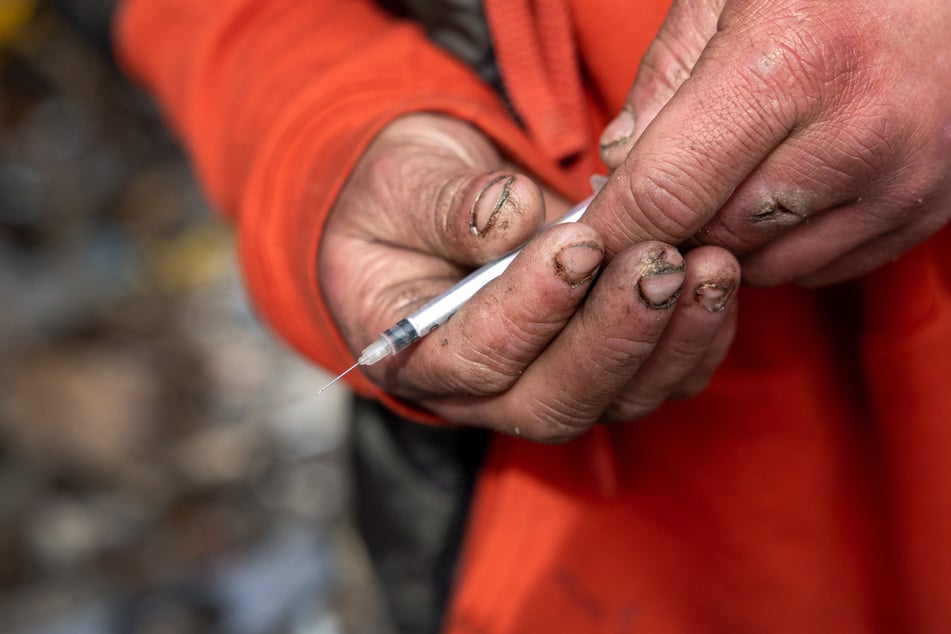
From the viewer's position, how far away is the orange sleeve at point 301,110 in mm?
824

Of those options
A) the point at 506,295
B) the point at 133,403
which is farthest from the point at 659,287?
the point at 133,403

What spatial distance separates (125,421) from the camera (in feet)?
7.62

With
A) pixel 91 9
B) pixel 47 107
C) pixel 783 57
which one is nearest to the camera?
pixel 783 57

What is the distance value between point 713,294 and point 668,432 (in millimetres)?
274

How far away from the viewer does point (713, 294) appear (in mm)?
622

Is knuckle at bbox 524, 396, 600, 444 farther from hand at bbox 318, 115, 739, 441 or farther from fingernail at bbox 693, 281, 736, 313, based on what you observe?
fingernail at bbox 693, 281, 736, 313

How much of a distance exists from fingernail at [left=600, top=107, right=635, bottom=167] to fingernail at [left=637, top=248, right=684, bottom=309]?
13 cm

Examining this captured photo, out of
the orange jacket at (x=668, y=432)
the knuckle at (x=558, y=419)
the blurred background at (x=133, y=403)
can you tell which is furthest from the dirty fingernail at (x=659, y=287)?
the blurred background at (x=133, y=403)

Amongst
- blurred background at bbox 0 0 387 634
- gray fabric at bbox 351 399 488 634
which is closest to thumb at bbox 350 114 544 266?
gray fabric at bbox 351 399 488 634

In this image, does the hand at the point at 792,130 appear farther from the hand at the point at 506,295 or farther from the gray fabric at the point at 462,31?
the gray fabric at the point at 462,31

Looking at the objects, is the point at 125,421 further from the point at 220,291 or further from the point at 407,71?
the point at 407,71

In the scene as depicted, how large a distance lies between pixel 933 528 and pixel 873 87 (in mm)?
423

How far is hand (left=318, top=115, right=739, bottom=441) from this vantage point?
0.60 m

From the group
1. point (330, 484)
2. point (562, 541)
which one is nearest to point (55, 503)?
point (330, 484)
